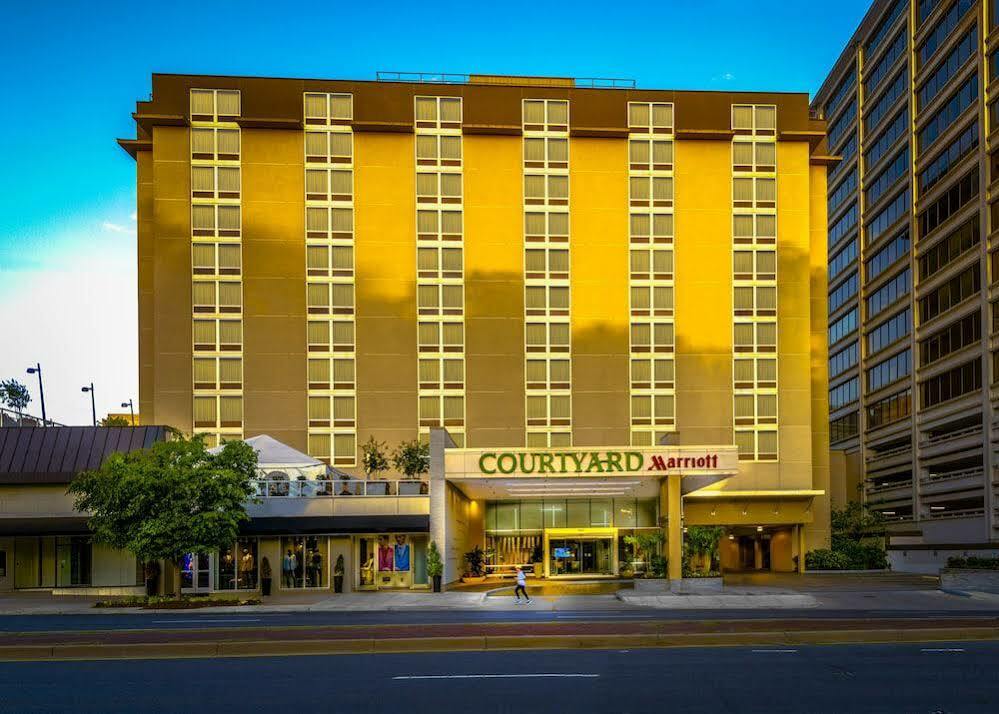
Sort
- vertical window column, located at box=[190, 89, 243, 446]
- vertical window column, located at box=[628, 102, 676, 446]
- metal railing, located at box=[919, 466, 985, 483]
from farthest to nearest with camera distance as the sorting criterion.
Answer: metal railing, located at box=[919, 466, 985, 483] < vertical window column, located at box=[628, 102, 676, 446] < vertical window column, located at box=[190, 89, 243, 446]

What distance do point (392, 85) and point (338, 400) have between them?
20.9 m

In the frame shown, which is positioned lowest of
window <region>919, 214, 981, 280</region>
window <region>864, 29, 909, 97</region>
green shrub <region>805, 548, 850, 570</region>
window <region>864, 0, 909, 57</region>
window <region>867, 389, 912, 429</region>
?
green shrub <region>805, 548, 850, 570</region>

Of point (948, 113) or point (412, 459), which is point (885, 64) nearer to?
point (948, 113)

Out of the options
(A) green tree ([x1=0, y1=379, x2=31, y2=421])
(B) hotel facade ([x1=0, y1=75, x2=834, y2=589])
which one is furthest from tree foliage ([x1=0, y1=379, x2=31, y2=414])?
(B) hotel facade ([x1=0, y1=75, x2=834, y2=589])

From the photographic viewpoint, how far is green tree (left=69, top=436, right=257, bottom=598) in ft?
135

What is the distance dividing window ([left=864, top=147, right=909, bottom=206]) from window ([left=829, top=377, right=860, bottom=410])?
17377 millimetres

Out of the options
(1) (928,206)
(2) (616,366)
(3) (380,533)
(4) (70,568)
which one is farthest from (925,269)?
(4) (70,568)

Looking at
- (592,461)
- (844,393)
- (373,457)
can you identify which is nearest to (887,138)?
(844,393)

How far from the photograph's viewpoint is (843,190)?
106 meters

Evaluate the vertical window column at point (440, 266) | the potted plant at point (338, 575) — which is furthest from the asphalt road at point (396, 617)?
the vertical window column at point (440, 266)

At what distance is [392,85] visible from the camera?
227 ft

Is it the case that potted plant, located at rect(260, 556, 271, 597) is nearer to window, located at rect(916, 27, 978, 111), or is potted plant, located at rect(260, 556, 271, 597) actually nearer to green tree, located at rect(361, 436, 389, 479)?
green tree, located at rect(361, 436, 389, 479)

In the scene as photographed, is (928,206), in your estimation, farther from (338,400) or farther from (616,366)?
(338,400)

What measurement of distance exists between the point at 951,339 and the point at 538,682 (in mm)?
68602
